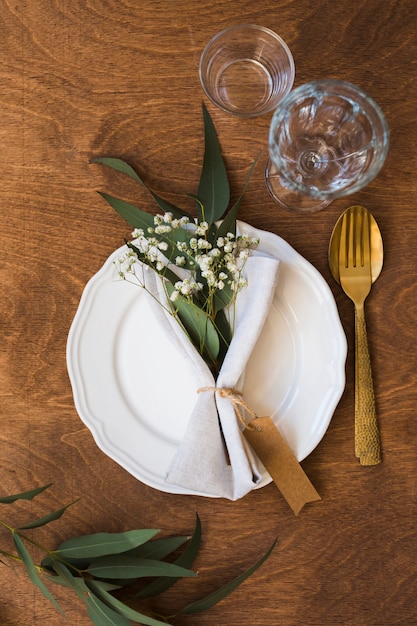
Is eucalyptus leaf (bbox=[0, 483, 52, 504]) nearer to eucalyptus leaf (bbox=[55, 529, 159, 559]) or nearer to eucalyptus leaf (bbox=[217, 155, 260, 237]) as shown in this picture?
eucalyptus leaf (bbox=[55, 529, 159, 559])

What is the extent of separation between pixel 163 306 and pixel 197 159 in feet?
0.65

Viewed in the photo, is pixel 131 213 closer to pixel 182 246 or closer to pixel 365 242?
pixel 182 246

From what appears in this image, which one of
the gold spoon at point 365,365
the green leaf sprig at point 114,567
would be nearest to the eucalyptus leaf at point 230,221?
the gold spoon at point 365,365

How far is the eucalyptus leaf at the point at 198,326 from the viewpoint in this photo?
74cm

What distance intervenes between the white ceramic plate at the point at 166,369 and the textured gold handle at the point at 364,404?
0.11ft

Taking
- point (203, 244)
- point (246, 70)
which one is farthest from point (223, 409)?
point (246, 70)

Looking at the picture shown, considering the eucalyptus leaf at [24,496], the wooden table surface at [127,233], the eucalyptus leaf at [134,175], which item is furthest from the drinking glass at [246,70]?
the eucalyptus leaf at [24,496]

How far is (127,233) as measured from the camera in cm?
79

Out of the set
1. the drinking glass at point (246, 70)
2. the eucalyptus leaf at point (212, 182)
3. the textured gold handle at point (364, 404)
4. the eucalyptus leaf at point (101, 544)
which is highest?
the drinking glass at point (246, 70)

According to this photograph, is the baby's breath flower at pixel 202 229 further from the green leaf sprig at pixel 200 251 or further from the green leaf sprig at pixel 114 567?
the green leaf sprig at pixel 114 567

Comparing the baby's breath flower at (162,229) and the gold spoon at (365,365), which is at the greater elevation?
the baby's breath flower at (162,229)

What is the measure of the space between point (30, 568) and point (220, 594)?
0.22 metres

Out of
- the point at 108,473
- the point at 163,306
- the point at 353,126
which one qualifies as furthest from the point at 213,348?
the point at 353,126

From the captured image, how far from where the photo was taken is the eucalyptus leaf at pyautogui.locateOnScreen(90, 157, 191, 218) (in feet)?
2.49
